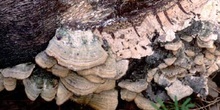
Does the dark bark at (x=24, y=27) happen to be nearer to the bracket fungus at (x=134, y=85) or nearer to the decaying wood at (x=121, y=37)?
the decaying wood at (x=121, y=37)

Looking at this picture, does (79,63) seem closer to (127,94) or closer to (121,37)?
(121,37)

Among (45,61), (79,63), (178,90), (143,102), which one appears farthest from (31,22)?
(178,90)

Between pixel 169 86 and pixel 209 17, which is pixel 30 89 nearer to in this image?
pixel 169 86

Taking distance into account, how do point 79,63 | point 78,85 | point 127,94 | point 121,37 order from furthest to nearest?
point 127,94
point 121,37
point 78,85
point 79,63

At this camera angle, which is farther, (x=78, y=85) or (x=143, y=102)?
(x=143, y=102)

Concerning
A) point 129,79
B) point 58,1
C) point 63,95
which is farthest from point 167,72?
point 58,1

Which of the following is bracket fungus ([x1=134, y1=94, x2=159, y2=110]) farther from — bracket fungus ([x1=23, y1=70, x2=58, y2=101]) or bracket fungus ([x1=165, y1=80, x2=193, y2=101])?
bracket fungus ([x1=23, y1=70, x2=58, y2=101])
